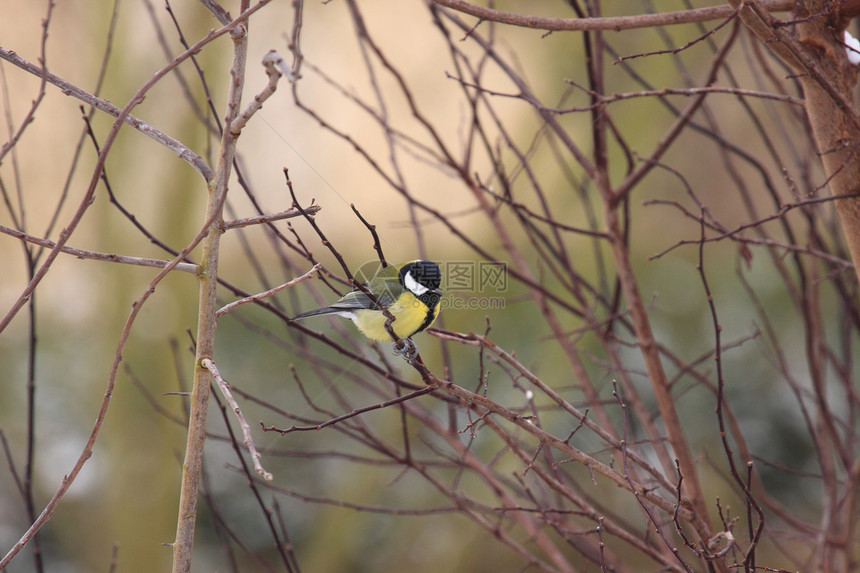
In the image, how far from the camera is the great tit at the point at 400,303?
1683mm

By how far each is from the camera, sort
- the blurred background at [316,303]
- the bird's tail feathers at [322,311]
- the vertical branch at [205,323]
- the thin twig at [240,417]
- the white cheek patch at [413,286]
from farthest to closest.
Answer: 1. the blurred background at [316,303]
2. the white cheek patch at [413,286]
3. the bird's tail feathers at [322,311]
4. the vertical branch at [205,323]
5. the thin twig at [240,417]

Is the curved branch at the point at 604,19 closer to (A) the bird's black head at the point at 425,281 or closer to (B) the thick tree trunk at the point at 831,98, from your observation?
(B) the thick tree trunk at the point at 831,98

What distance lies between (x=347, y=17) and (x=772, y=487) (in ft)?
9.55

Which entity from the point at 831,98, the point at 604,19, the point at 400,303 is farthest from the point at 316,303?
the point at 831,98

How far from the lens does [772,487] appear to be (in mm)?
3021

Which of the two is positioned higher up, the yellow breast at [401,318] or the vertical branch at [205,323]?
the yellow breast at [401,318]

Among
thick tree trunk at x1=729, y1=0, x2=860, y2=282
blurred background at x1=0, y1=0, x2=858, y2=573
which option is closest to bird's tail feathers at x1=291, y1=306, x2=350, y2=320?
blurred background at x1=0, y1=0, x2=858, y2=573

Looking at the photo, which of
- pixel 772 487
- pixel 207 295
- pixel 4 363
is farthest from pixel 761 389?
pixel 4 363

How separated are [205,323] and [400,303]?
936mm

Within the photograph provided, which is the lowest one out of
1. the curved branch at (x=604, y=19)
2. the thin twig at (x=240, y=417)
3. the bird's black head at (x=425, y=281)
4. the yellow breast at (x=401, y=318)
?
the thin twig at (x=240, y=417)

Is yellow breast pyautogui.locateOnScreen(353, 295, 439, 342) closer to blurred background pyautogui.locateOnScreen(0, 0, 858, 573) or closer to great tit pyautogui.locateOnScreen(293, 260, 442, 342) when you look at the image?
great tit pyautogui.locateOnScreen(293, 260, 442, 342)

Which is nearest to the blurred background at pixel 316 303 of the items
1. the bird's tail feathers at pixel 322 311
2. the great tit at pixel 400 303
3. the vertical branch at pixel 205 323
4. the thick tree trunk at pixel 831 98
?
the great tit at pixel 400 303

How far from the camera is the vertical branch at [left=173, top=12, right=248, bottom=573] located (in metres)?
0.81

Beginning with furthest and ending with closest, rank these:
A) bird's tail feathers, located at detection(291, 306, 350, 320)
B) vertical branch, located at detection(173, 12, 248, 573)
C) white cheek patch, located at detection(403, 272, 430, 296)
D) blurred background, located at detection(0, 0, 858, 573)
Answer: blurred background, located at detection(0, 0, 858, 573)
white cheek patch, located at detection(403, 272, 430, 296)
bird's tail feathers, located at detection(291, 306, 350, 320)
vertical branch, located at detection(173, 12, 248, 573)
